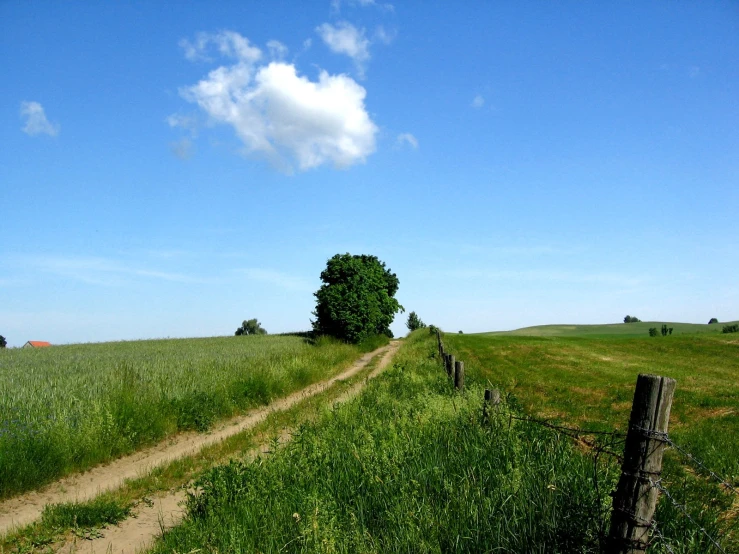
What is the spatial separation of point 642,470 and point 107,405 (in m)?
12.0

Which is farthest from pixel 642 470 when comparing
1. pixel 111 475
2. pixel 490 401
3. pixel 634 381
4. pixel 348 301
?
pixel 348 301

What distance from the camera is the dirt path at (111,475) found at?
27.9ft

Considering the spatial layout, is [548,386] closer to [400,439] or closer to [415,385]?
[415,385]

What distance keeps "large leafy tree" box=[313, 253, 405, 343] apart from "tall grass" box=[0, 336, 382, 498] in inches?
800

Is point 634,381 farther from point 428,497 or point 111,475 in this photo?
point 111,475

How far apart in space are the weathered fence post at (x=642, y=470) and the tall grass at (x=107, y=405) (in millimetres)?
9792

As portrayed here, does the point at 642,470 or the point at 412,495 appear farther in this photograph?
the point at 412,495

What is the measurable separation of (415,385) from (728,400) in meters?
10.2

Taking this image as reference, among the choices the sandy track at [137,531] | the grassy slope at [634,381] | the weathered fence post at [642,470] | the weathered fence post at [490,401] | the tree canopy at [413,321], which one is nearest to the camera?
the weathered fence post at [642,470]

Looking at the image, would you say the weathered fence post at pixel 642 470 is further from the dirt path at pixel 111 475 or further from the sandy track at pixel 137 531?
the dirt path at pixel 111 475

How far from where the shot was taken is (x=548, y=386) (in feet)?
64.7

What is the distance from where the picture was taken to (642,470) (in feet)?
12.9

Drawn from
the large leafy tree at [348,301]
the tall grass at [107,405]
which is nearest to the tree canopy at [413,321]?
the large leafy tree at [348,301]

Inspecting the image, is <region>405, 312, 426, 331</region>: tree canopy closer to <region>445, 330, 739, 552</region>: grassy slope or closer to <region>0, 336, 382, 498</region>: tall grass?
<region>445, 330, 739, 552</region>: grassy slope
